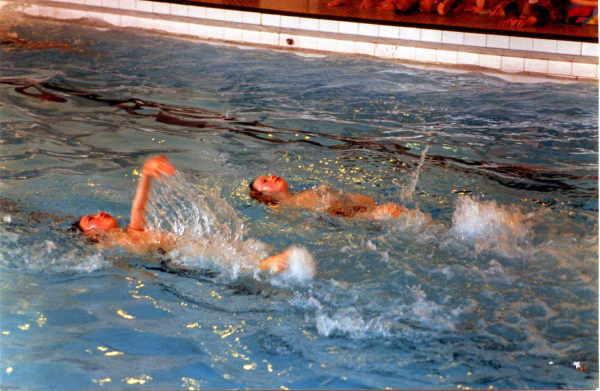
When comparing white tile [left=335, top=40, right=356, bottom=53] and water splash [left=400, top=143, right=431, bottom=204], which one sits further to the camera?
white tile [left=335, top=40, right=356, bottom=53]

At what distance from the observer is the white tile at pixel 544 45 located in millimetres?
7461

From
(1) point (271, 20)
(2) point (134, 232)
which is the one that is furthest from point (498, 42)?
(2) point (134, 232)

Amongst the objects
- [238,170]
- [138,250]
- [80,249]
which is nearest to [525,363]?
[138,250]

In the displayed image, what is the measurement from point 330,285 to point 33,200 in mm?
2316

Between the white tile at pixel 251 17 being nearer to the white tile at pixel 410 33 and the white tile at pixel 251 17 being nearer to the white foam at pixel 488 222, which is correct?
the white tile at pixel 410 33

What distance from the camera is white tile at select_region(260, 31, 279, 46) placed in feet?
28.1

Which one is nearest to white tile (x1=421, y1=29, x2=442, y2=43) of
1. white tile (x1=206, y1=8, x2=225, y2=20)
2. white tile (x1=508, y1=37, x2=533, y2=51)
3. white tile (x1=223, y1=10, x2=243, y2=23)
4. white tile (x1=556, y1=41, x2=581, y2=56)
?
white tile (x1=508, y1=37, x2=533, y2=51)

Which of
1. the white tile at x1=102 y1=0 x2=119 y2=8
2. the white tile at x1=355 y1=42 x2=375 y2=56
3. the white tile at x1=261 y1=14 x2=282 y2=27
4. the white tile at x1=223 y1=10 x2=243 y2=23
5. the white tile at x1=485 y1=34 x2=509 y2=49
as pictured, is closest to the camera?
the white tile at x1=485 y1=34 x2=509 y2=49

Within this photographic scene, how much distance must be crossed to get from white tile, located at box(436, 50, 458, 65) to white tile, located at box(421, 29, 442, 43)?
340mm

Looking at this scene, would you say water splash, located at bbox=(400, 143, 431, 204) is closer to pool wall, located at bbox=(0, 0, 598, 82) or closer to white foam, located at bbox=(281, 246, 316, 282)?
white foam, located at bbox=(281, 246, 316, 282)

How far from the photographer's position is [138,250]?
3627 mm

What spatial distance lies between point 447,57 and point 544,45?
45.2 inches

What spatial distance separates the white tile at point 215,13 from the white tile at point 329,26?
1.53 meters

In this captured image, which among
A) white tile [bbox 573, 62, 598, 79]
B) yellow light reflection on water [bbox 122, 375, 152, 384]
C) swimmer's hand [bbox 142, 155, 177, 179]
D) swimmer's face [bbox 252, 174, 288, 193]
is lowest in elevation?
yellow light reflection on water [bbox 122, 375, 152, 384]
